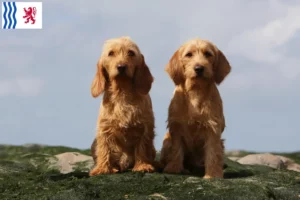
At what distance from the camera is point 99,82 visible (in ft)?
29.7

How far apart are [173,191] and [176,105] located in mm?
1469

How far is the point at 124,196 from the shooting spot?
8062mm

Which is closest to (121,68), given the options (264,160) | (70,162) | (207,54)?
(207,54)

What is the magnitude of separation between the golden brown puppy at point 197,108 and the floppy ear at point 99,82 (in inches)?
39.7

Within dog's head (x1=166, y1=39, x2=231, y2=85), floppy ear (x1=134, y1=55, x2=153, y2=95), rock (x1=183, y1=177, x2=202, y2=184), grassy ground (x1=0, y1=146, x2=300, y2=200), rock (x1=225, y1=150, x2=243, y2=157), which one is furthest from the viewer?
rock (x1=225, y1=150, x2=243, y2=157)

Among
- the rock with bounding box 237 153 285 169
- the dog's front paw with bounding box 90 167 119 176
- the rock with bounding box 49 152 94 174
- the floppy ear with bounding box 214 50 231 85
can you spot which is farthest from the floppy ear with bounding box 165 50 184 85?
the rock with bounding box 237 153 285 169

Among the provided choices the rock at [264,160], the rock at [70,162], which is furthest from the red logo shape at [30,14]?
the rock at [264,160]

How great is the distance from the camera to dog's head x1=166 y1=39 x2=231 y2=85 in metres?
8.56

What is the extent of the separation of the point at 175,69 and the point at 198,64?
451mm

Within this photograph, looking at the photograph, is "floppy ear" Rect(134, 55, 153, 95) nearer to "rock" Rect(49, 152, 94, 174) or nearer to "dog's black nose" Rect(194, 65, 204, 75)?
"dog's black nose" Rect(194, 65, 204, 75)

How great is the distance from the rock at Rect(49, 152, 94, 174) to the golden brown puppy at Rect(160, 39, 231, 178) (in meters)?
4.55

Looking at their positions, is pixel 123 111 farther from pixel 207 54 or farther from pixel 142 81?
pixel 207 54

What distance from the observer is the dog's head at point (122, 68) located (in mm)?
8609

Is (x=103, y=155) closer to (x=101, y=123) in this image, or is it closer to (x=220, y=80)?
(x=101, y=123)
